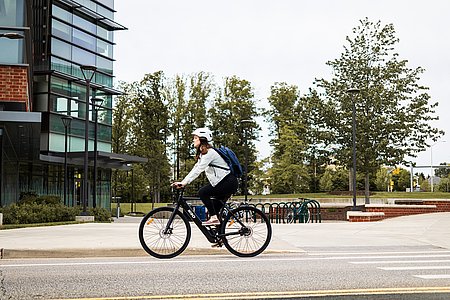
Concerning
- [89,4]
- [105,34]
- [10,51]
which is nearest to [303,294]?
[10,51]

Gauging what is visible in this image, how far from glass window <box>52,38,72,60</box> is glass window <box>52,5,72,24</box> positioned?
1812mm

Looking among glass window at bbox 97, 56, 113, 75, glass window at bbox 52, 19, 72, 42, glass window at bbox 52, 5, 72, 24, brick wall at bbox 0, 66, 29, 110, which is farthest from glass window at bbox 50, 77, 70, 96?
brick wall at bbox 0, 66, 29, 110

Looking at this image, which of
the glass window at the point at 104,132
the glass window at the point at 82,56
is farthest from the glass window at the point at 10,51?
the glass window at the point at 104,132

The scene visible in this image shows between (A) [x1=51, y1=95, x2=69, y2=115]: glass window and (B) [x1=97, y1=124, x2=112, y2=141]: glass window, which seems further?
(B) [x1=97, y1=124, x2=112, y2=141]: glass window

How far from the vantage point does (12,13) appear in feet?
78.1

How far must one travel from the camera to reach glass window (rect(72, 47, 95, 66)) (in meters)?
49.5

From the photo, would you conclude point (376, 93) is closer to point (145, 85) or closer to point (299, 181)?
point (299, 181)

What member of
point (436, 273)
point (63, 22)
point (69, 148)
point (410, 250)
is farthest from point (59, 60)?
point (436, 273)

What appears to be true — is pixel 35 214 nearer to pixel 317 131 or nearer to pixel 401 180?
pixel 317 131

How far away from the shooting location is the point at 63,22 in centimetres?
4847

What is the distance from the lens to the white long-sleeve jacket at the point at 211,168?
1041 centimetres

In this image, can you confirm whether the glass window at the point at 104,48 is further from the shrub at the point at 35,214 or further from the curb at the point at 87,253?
the curb at the point at 87,253

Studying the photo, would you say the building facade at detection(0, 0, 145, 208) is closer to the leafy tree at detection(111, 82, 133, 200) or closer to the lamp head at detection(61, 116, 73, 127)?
the lamp head at detection(61, 116, 73, 127)

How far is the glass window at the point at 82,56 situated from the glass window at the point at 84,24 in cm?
188
